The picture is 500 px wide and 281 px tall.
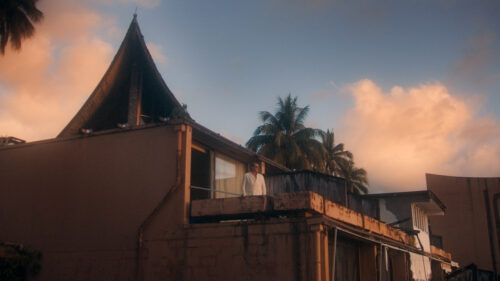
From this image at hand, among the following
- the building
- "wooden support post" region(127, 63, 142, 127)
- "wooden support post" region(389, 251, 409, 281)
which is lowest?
"wooden support post" region(389, 251, 409, 281)

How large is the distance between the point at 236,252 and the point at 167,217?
71.1 inches

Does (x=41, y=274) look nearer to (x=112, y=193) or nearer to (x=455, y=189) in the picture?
(x=112, y=193)

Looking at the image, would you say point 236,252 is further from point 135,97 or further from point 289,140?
point 289,140

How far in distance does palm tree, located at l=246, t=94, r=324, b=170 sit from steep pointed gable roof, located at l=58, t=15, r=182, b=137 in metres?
13.0

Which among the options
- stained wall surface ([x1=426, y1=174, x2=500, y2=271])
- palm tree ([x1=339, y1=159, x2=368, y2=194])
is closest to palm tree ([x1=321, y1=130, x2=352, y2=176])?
palm tree ([x1=339, y1=159, x2=368, y2=194])

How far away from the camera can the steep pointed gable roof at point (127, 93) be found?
1852 cm

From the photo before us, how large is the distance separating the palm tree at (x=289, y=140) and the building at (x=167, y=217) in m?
16.9

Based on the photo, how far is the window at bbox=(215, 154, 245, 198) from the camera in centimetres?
1334

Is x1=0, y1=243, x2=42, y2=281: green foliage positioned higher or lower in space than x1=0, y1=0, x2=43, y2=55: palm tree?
lower

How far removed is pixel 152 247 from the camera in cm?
1086

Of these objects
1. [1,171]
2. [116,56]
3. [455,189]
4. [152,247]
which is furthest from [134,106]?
[455,189]

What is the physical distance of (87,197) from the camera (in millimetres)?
12148

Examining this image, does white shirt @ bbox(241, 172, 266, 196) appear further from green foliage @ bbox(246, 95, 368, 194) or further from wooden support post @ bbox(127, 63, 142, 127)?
green foliage @ bbox(246, 95, 368, 194)

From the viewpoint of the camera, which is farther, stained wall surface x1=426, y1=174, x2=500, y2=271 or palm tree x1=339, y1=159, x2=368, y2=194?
palm tree x1=339, y1=159, x2=368, y2=194
